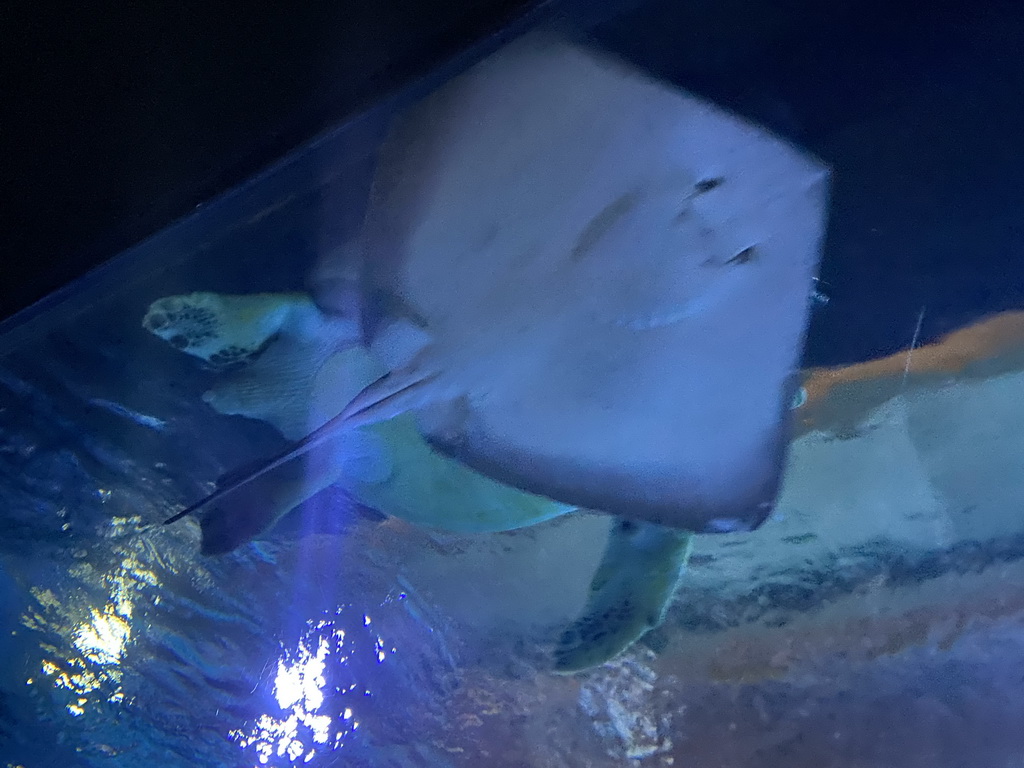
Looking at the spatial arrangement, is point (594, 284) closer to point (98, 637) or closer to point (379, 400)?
point (379, 400)

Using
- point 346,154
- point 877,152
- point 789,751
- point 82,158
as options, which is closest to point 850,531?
point 789,751

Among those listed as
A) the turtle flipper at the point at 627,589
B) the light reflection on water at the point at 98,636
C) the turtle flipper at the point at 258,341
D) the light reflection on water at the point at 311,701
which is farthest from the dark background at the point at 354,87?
the light reflection on water at the point at 311,701

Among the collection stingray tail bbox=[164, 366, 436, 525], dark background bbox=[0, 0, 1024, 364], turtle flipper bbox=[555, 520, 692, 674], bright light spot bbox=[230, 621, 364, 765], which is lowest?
bright light spot bbox=[230, 621, 364, 765]

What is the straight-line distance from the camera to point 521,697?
5.76 feet

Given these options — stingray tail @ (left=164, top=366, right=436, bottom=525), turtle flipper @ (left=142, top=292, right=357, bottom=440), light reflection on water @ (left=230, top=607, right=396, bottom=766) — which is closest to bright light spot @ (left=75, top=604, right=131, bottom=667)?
light reflection on water @ (left=230, top=607, right=396, bottom=766)

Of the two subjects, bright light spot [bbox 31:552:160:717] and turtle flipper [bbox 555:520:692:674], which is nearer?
turtle flipper [bbox 555:520:692:674]

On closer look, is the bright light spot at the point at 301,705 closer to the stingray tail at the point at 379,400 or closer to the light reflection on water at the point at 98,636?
the light reflection on water at the point at 98,636

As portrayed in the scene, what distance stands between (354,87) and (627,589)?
3.66 ft

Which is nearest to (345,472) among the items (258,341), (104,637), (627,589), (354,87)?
(258,341)

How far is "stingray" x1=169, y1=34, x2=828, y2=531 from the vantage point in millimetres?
935

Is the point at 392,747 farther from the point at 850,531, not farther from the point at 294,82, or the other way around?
the point at 294,82

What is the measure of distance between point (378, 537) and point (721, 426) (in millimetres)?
873

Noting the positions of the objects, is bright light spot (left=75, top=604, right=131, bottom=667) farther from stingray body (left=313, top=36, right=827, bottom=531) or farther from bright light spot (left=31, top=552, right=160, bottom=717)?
stingray body (left=313, top=36, right=827, bottom=531)

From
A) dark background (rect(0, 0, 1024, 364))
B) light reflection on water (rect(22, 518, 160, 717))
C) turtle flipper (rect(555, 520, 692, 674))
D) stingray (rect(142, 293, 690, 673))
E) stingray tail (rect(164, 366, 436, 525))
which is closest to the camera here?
dark background (rect(0, 0, 1024, 364))
